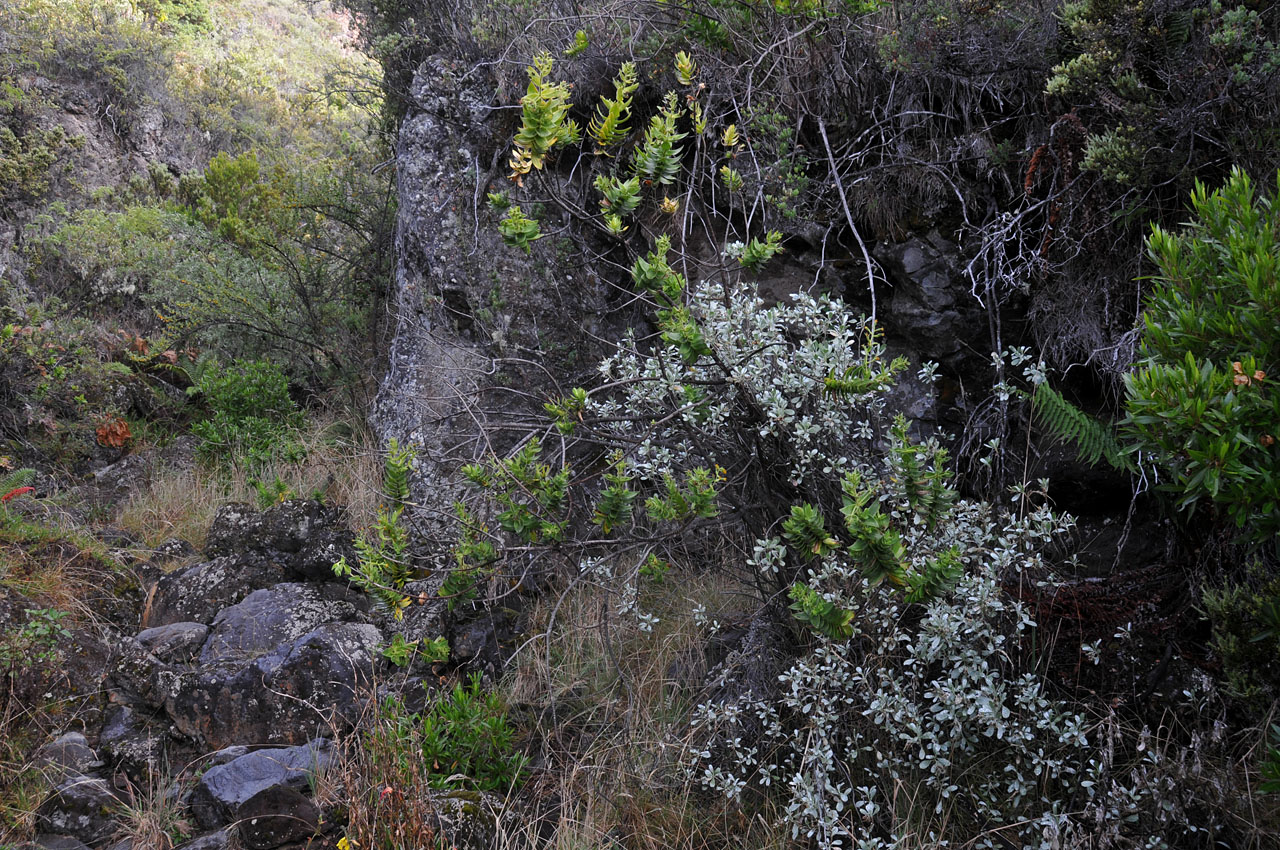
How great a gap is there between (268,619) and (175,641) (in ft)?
1.58

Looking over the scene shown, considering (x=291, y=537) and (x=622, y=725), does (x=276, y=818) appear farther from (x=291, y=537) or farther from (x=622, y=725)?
(x=291, y=537)

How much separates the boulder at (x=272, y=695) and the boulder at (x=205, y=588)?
2.46 ft

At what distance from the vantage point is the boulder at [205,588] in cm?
469

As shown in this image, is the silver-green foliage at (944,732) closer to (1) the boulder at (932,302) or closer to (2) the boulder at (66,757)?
(1) the boulder at (932,302)

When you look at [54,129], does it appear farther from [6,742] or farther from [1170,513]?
[1170,513]

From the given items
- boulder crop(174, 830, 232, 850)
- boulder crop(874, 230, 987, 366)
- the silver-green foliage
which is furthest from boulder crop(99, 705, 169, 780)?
boulder crop(874, 230, 987, 366)

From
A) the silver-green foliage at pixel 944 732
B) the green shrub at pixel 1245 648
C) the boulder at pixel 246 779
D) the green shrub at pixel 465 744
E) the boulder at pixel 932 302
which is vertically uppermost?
the boulder at pixel 932 302

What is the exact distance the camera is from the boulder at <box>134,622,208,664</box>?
4254mm

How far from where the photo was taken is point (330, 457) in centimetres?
639

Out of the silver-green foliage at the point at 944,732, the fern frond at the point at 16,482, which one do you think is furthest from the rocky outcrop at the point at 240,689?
the silver-green foliage at the point at 944,732

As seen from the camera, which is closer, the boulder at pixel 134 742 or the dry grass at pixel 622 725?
the dry grass at pixel 622 725

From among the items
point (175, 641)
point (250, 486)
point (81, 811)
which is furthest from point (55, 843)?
point (250, 486)

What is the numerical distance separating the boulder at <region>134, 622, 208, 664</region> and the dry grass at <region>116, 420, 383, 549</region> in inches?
51.2

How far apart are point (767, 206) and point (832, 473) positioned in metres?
1.92
